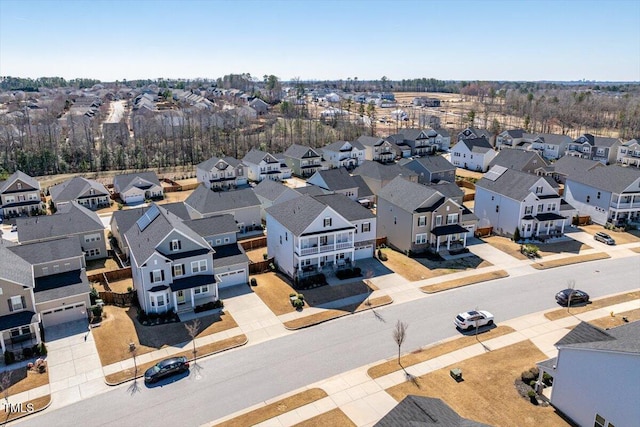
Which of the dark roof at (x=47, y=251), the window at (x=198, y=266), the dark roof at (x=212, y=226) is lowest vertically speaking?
the window at (x=198, y=266)

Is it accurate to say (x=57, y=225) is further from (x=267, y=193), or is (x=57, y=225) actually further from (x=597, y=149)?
(x=597, y=149)

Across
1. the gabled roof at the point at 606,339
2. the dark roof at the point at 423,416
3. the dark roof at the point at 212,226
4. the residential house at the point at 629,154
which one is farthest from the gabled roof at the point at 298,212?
the residential house at the point at 629,154

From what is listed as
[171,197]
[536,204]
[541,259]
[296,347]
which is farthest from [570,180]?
[171,197]

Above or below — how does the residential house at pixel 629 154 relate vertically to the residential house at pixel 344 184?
above

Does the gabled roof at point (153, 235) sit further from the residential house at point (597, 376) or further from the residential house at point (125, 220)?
the residential house at point (597, 376)

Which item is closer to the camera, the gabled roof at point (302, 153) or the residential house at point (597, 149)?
the gabled roof at point (302, 153)

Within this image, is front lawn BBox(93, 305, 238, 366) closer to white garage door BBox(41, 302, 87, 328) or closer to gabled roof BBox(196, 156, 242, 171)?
white garage door BBox(41, 302, 87, 328)

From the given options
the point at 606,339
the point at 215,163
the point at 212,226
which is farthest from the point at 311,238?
the point at 215,163

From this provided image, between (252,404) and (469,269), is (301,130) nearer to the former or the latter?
(469,269)
